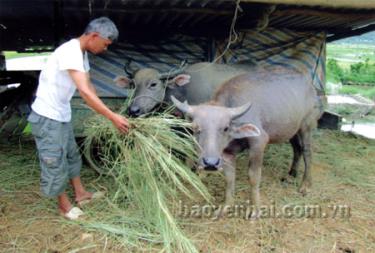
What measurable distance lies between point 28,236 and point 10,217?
52 centimetres

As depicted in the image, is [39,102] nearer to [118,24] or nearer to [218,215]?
[218,215]

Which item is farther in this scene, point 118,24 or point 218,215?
point 118,24

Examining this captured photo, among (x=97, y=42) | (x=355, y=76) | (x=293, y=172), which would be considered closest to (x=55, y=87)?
A: (x=97, y=42)

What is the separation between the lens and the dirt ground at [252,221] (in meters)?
3.88

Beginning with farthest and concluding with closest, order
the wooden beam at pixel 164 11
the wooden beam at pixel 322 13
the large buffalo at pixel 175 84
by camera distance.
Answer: the wooden beam at pixel 322 13 < the wooden beam at pixel 164 11 < the large buffalo at pixel 175 84

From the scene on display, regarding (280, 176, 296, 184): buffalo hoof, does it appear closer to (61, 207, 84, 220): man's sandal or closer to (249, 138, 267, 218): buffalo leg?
(249, 138, 267, 218): buffalo leg

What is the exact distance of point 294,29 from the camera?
8.23m

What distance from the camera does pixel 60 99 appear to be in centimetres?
397

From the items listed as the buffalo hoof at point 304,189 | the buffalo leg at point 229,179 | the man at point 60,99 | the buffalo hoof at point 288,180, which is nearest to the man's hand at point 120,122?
the man at point 60,99

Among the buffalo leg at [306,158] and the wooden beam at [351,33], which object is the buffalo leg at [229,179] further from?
the wooden beam at [351,33]

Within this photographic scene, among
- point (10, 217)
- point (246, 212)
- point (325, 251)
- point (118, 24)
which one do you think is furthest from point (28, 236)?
point (118, 24)

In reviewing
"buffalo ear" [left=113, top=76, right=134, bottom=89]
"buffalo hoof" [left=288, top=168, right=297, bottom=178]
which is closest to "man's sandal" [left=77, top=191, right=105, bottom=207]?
"buffalo ear" [left=113, top=76, right=134, bottom=89]

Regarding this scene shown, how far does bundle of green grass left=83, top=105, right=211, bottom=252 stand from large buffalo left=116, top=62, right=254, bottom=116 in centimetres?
113

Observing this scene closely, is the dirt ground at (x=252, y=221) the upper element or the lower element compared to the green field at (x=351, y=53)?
upper
